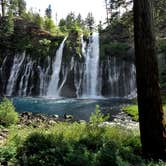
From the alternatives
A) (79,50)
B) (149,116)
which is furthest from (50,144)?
(79,50)

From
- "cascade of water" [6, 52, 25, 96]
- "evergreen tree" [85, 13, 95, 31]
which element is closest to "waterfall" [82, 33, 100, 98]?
"cascade of water" [6, 52, 25, 96]

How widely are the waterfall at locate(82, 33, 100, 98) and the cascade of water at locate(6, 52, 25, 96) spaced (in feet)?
31.5

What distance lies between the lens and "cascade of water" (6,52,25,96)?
1891 inches

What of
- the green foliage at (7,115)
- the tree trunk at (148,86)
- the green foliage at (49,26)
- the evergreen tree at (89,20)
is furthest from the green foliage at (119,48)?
the evergreen tree at (89,20)

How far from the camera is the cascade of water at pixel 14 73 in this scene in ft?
158

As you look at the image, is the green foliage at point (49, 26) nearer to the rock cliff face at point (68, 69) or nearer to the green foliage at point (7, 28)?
the green foliage at point (7, 28)

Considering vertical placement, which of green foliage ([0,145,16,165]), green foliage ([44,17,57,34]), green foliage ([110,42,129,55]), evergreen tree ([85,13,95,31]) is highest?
evergreen tree ([85,13,95,31])

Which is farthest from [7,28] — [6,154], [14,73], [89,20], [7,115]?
[89,20]

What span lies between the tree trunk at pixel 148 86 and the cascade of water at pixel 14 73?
40.1 m

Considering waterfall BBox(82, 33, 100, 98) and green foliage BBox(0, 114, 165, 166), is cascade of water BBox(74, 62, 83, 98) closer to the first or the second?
waterfall BBox(82, 33, 100, 98)

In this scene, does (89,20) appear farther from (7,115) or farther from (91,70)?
(7,115)

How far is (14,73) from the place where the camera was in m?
49.3

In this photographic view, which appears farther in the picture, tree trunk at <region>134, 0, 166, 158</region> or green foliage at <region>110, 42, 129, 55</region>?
green foliage at <region>110, 42, 129, 55</region>

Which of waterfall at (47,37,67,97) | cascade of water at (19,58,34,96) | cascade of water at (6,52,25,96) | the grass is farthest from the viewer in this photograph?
cascade of water at (6,52,25,96)
